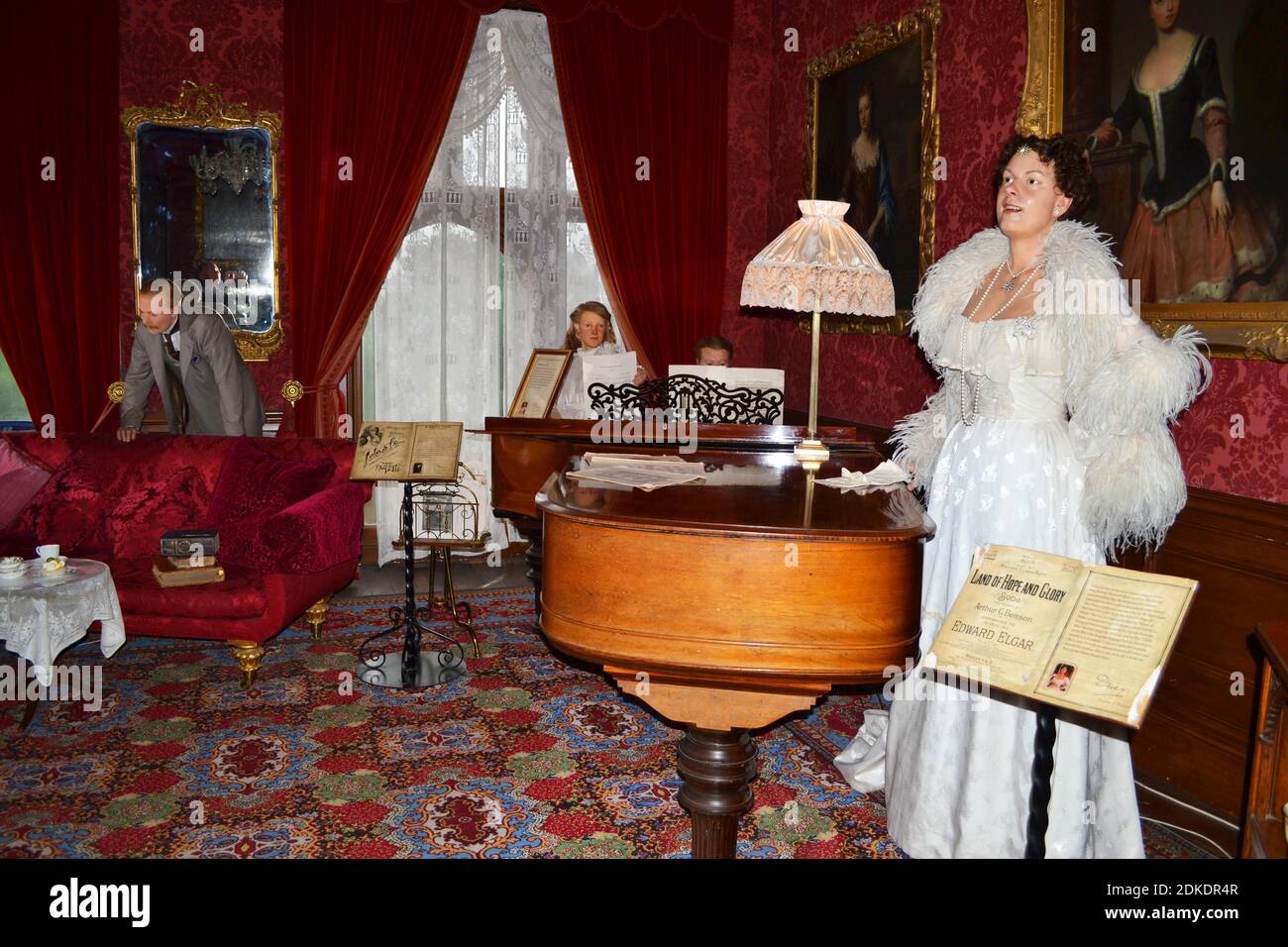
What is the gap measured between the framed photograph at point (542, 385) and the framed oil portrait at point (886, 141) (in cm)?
182

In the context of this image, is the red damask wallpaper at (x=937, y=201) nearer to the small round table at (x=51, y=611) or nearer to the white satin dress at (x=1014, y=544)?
the white satin dress at (x=1014, y=544)

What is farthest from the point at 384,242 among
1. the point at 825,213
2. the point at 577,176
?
the point at 825,213

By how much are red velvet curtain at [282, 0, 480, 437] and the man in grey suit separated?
948mm

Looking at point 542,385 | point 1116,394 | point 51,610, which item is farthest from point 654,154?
point 1116,394

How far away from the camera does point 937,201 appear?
5250 millimetres

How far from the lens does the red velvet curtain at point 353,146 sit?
6.46 m

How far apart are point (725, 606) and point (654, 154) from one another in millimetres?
5402

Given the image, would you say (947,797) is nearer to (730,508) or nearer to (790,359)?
(730,508)

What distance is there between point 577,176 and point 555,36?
87 centimetres

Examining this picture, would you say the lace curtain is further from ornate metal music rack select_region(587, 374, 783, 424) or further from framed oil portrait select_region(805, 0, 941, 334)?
ornate metal music rack select_region(587, 374, 783, 424)

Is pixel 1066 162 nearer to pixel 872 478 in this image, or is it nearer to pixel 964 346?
pixel 964 346

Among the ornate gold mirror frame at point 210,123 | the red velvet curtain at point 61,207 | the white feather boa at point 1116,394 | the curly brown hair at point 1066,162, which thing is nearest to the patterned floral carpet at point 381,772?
the white feather boa at point 1116,394

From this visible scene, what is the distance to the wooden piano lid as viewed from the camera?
2.21m
